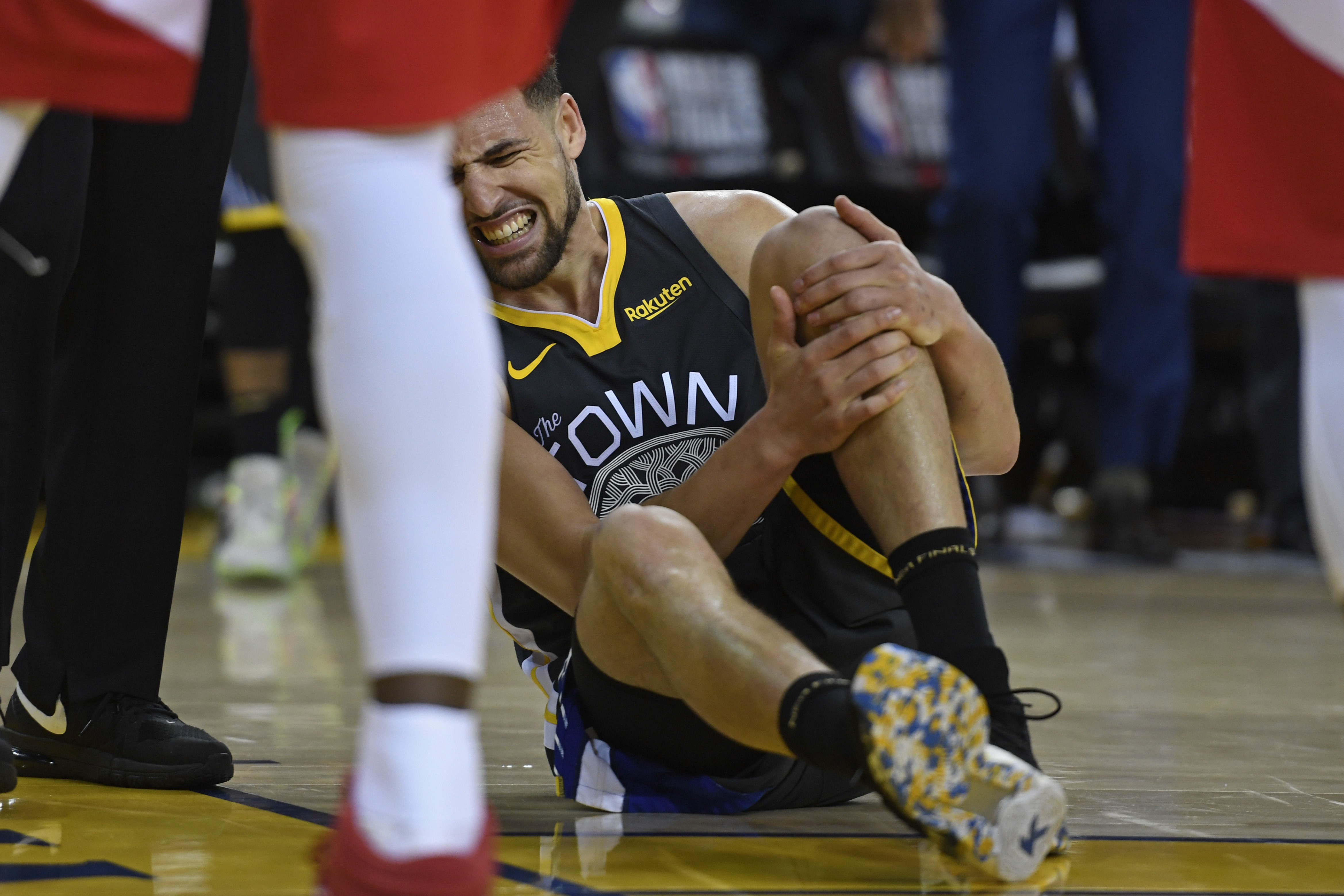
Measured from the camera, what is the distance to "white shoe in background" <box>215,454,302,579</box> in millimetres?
3572

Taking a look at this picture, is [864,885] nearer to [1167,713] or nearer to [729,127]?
[1167,713]

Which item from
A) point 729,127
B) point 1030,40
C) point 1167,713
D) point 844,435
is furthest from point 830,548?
point 729,127

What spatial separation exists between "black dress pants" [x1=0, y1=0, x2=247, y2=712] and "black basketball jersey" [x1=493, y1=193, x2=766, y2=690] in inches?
11.5

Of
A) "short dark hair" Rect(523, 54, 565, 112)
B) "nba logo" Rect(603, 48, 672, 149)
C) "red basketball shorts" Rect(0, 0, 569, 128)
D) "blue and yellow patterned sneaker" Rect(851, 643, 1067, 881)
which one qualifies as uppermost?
"nba logo" Rect(603, 48, 672, 149)

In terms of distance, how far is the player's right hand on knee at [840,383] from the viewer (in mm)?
1224

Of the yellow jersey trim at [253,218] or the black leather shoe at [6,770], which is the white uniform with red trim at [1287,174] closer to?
the black leather shoe at [6,770]

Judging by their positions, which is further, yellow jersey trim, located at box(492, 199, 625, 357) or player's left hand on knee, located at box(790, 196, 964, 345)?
yellow jersey trim, located at box(492, 199, 625, 357)

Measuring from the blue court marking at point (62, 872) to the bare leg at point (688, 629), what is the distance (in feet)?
1.18

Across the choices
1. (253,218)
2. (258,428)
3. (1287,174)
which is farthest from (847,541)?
(253,218)

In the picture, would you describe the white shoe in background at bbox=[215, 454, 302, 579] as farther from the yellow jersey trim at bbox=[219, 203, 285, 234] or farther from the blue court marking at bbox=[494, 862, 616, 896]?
the blue court marking at bbox=[494, 862, 616, 896]

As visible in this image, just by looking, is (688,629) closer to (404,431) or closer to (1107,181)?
(404,431)

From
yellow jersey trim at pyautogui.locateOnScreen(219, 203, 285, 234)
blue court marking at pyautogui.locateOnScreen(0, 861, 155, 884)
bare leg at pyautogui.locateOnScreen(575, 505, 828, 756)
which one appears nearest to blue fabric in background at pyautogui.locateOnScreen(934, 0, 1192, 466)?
yellow jersey trim at pyautogui.locateOnScreen(219, 203, 285, 234)

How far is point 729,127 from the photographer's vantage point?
16.0ft

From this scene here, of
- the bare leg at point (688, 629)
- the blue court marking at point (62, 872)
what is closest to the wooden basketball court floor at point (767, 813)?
the blue court marking at point (62, 872)
